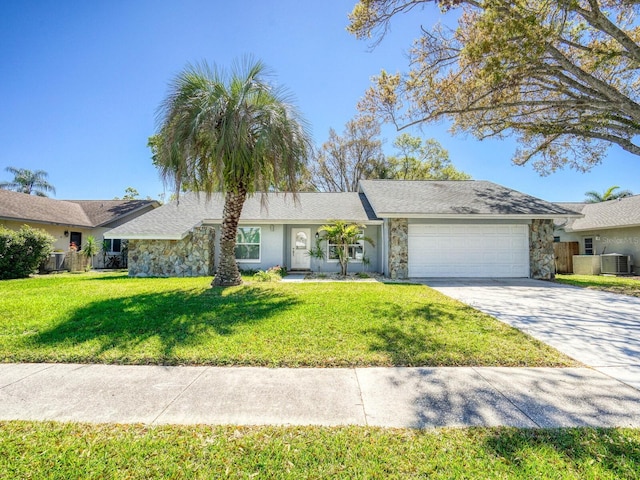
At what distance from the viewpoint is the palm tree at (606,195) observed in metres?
24.8

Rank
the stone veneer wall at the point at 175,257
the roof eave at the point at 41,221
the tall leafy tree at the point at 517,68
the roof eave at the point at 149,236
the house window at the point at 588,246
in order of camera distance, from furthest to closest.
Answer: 1. the house window at the point at 588,246
2. the roof eave at the point at 41,221
3. the stone veneer wall at the point at 175,257
4. the roof eave at the point at 149,236
5. the tall leafy tree at the point at 517,68

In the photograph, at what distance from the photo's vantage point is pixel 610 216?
701 inches

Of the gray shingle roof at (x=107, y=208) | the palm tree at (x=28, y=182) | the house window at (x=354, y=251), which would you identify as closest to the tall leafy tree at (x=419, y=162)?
the house window at (x=354, y=251)

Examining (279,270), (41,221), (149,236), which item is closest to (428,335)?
(279,270)

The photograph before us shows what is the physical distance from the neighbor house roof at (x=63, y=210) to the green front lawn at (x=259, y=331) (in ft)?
34.0

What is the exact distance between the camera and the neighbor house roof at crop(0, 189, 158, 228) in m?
16.0

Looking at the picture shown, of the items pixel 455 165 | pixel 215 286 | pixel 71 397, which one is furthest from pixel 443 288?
pixel 455 165

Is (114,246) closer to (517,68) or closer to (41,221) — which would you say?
(41,221)

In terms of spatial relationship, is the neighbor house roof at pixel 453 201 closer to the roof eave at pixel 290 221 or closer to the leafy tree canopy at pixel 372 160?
the roof eave at pixel 290 221

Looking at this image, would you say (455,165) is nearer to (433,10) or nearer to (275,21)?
(433,10)

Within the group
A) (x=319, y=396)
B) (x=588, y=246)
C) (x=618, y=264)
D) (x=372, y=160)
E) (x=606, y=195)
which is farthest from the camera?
(x=372, y=160)

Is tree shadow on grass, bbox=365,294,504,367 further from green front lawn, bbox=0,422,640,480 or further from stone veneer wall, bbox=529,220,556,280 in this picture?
stone veneer wall, bbox=529,220,556,280

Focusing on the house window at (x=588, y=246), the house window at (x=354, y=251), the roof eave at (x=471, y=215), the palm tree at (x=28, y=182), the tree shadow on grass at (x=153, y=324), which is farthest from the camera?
the palm tree at (x=28, y=182)

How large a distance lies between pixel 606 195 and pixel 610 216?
10.3 meters
